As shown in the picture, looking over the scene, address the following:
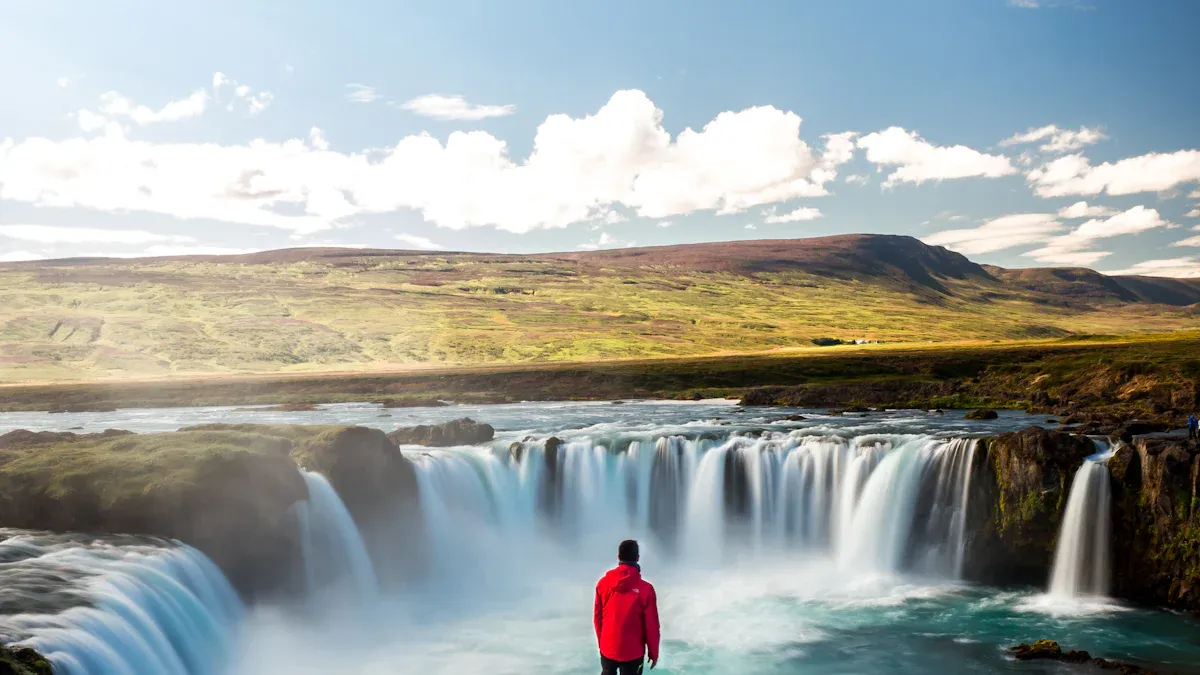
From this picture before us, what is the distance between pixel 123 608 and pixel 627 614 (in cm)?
1280

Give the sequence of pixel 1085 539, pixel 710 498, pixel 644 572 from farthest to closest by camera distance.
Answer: pixel 710 498 < pixel 644 572 < pixel 1085 539

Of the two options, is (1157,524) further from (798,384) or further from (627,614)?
(798,384)

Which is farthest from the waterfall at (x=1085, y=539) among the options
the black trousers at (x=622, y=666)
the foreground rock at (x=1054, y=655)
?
the black trousers at (x=622, y=666)

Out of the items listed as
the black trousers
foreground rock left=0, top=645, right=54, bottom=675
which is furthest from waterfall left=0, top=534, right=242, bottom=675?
the black trousers

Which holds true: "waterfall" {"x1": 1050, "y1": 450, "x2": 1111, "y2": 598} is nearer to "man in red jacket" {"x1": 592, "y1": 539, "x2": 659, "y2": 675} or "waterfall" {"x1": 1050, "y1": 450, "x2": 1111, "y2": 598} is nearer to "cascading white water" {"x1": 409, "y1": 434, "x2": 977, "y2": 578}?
"cascading white water" {"x1": 409, "y1": 434, "x2": 977, "y2": 578}

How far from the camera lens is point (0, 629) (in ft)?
53.4

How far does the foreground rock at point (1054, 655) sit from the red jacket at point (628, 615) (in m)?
17.4

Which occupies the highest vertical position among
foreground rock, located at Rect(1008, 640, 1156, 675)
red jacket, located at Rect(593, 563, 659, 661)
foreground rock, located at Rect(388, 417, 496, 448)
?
red jacket, located at Rect(593, 563, 659, 661)

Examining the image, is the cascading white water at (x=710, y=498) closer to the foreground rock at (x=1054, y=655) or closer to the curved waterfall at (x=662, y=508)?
the curved waterfall at (x=662, y=508)

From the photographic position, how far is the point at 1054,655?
81.2 ft

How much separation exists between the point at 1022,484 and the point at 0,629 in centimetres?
3158

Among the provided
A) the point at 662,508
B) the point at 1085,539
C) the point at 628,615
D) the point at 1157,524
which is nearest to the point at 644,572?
the point at 662,508

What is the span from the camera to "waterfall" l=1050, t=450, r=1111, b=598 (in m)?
30.2

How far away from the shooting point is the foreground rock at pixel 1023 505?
31.5m
